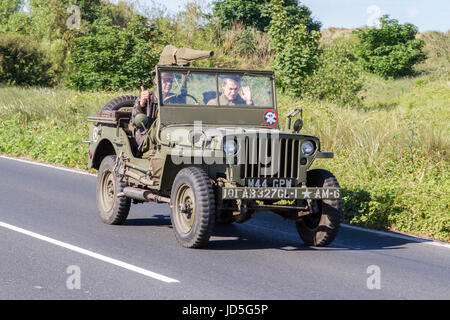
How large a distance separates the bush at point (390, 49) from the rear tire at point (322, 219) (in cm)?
3389

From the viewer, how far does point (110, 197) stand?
32.2 feet

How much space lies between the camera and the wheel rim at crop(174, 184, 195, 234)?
7810 millimetres

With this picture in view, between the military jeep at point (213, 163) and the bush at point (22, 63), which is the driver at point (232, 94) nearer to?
the military jeep at point (213, 163)

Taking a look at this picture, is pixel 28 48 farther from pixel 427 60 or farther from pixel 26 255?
pixel 26 255

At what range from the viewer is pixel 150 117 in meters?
9.20

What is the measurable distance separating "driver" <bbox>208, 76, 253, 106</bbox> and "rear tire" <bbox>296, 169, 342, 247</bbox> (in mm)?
1513

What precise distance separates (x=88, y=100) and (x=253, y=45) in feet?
41.3

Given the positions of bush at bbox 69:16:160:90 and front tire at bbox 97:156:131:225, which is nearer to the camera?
front tire at bbox 97:156:131:225

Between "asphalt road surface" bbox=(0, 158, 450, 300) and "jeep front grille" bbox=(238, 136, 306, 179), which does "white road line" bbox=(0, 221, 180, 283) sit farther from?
"jeep front grille" bbox=(238, 136, 306, 179)

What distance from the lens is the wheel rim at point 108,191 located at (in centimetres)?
970

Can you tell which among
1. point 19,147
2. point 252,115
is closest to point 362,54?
point 19,147

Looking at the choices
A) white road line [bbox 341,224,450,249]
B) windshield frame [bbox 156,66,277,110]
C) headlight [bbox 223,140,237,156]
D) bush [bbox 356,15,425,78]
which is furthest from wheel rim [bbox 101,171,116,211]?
bush [bbox 356,15,425,78]

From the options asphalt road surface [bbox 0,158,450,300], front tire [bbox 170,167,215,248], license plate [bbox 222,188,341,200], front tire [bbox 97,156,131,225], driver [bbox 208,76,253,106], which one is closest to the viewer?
asphalt road surface [bbox 0,158,450,300]
